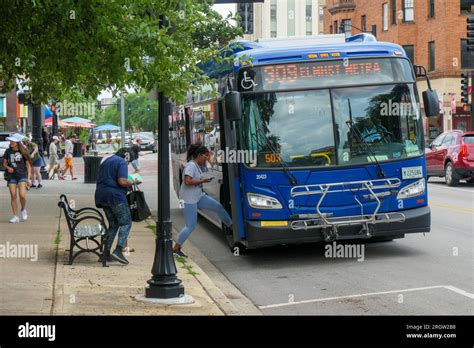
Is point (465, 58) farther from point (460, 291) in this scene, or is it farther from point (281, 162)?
point (460, 291)

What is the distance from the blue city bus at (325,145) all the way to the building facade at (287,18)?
366 feet

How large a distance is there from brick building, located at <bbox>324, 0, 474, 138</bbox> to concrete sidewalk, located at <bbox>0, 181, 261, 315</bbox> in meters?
36.5

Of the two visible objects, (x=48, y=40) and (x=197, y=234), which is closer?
(x=48, y=40)

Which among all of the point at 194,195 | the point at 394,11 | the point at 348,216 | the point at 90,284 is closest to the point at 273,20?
the point at 394,11

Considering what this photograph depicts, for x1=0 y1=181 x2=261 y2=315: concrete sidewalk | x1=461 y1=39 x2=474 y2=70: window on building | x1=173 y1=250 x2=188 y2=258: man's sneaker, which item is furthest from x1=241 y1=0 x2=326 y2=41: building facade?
x1=173 y1=250 x2=188 y2=258: man's sneaker

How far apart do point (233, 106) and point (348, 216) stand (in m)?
2.36

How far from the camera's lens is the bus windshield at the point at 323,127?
12.3 m

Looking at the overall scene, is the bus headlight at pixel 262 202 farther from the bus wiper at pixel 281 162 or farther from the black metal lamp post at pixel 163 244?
the black metal lamp post at pixel 163 244

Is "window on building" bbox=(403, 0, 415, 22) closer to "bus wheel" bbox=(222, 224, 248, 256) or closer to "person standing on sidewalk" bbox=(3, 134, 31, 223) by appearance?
"person standing on sidewalk" bbox=(3, 134, 31, 223)

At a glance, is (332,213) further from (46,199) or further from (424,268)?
(46,199)

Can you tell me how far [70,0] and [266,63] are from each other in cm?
389

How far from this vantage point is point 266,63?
40.7ft

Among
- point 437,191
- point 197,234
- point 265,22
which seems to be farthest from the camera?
point 265,22

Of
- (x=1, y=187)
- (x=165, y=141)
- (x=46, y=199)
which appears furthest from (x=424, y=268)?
(x=1, y=187)
